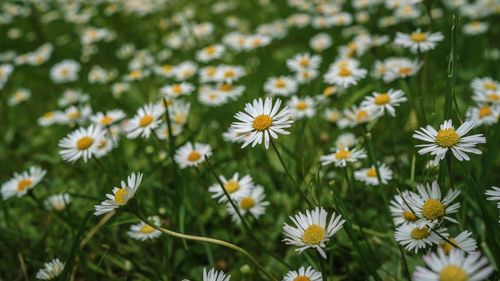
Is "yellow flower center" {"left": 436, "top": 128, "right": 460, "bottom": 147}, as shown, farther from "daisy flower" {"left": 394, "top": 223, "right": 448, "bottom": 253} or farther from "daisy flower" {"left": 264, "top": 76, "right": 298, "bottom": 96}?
"daisy flower" {"left": 264, "top": 76, "right": 298, "bottom": 96}

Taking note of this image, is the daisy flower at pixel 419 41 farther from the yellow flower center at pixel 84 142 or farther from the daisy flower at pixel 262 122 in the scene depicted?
the yellow flower center at pixel 84 142

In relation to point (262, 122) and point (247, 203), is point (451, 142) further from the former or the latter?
point (247, 203)

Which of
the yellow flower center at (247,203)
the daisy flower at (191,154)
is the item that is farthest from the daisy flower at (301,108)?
the yellow flower center at (247,203)

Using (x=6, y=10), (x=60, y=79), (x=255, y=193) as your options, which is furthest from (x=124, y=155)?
(x=6, y=10)

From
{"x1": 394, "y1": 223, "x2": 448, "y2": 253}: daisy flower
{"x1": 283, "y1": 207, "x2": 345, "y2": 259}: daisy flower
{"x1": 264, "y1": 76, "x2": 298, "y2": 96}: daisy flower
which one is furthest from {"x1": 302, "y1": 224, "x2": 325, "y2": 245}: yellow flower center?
{"x1": 264, "y1": 76, "x2": 298, "y2": 96}: daisy flower

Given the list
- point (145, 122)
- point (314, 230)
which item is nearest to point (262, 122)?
point (314, 230)

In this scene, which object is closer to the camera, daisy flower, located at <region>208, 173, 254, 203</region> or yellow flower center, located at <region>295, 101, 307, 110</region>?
daisy flower, located at <region>208, 173, 254, 203</region>
